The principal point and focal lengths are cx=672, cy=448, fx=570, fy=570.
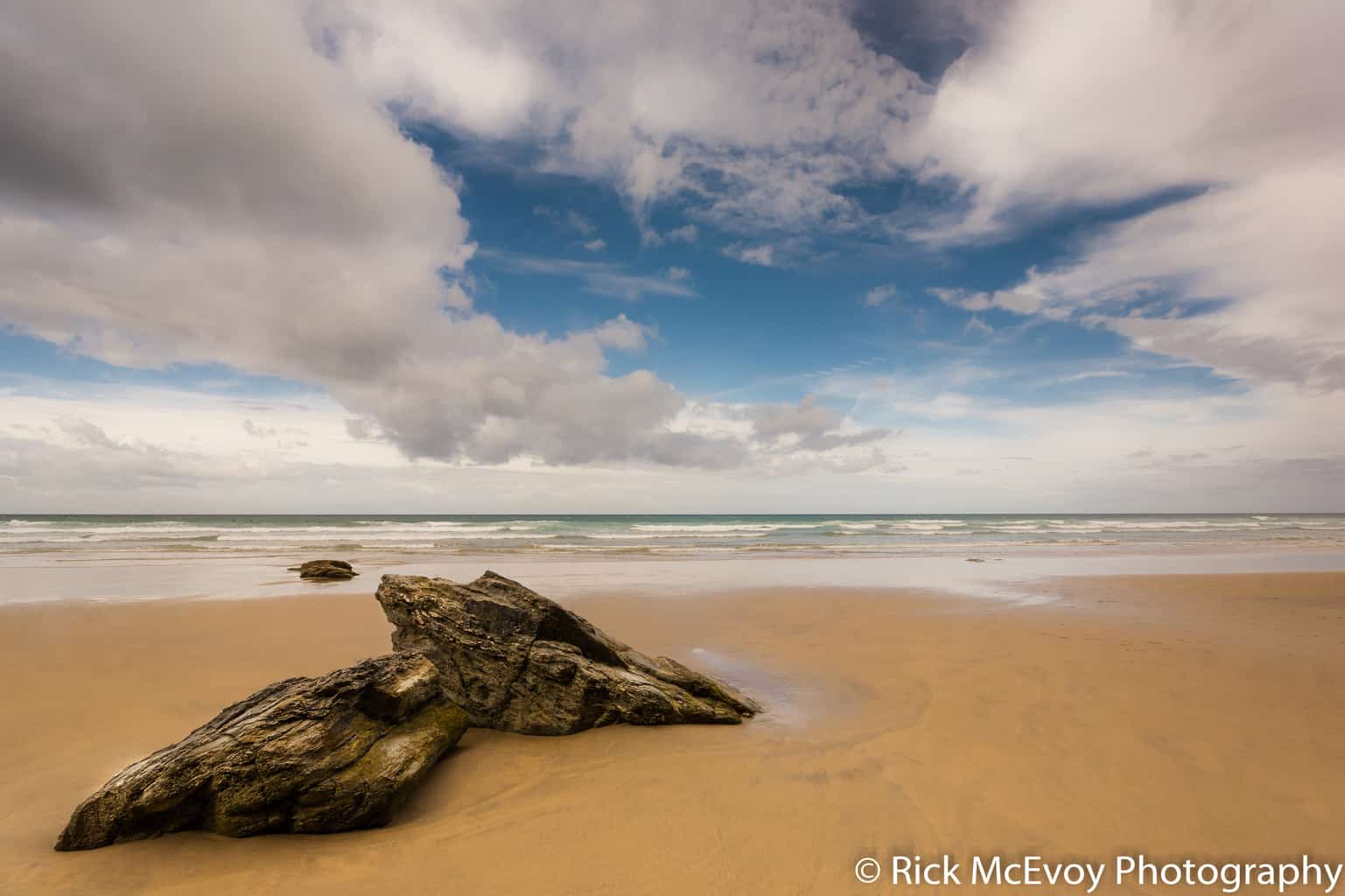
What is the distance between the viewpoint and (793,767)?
5.72 metres

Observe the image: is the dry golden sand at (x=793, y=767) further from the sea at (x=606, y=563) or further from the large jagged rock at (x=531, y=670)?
the sea at (x=606, y=563)

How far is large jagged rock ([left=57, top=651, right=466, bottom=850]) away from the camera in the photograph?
435cm

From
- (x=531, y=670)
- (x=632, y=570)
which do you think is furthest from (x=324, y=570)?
(x=531, y=670)

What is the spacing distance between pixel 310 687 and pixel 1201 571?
29.2 meters

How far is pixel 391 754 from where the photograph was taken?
5.13 m

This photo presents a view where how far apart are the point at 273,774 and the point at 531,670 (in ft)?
8.81

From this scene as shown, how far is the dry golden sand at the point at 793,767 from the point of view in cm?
423

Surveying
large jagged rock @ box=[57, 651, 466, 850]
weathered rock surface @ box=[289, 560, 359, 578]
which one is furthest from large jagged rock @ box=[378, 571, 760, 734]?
weathered rock surface @ box=[289, 560, 359, 578]

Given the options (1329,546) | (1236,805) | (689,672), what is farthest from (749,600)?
(1329,546)

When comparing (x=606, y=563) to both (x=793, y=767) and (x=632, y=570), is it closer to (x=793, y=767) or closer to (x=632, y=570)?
(x=632, y=570)

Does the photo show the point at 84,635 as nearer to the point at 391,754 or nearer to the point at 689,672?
the point at 391,754

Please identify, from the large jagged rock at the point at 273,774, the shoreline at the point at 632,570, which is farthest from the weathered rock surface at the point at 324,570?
the large jagged rock at the point at 273,774

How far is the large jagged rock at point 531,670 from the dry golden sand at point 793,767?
280mm

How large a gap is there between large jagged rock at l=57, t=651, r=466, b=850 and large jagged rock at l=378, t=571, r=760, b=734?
146cm
